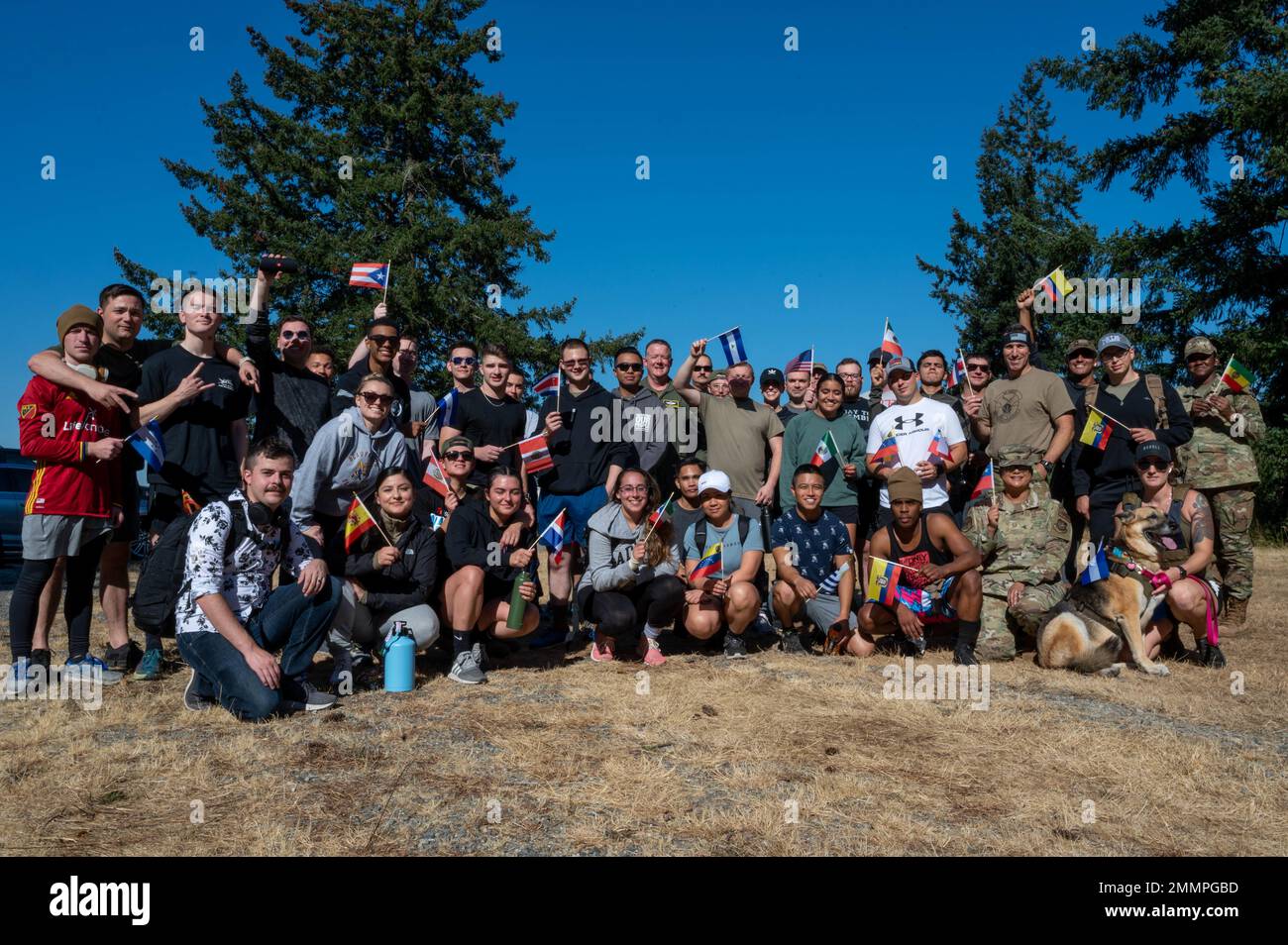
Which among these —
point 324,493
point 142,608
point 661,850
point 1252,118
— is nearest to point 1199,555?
point 661,850

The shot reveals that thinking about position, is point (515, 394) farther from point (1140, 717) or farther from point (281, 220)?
point (281, 220)

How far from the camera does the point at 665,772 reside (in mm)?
4320

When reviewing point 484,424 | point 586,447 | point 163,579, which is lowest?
point 163,579

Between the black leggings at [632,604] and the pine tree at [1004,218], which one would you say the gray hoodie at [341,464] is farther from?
the pine tree at [1004,218]

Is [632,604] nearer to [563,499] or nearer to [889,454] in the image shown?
[563,499]

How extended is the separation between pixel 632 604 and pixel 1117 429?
453cm

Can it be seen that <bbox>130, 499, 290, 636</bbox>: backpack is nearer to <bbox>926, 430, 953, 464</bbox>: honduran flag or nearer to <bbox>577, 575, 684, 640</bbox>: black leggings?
<bbox>577, 575, 684, 640</bbox>: black leggings

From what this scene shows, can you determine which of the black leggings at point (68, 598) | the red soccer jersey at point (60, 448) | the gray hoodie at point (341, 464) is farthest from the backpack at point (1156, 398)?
the black leggings at point (68, 598)

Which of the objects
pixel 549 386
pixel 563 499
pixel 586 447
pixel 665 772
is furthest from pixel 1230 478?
pixel 665 772

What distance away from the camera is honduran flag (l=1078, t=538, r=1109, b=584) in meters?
6.64

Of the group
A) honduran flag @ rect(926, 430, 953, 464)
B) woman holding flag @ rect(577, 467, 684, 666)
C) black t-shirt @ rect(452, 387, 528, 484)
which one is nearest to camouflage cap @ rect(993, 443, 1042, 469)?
honduran flag @ rect(926, 430, 953, 464)

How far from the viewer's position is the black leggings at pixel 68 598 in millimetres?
5586

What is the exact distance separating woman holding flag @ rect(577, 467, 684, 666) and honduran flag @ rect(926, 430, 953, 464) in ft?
7.73

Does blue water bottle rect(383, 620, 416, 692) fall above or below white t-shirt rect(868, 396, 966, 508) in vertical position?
below
